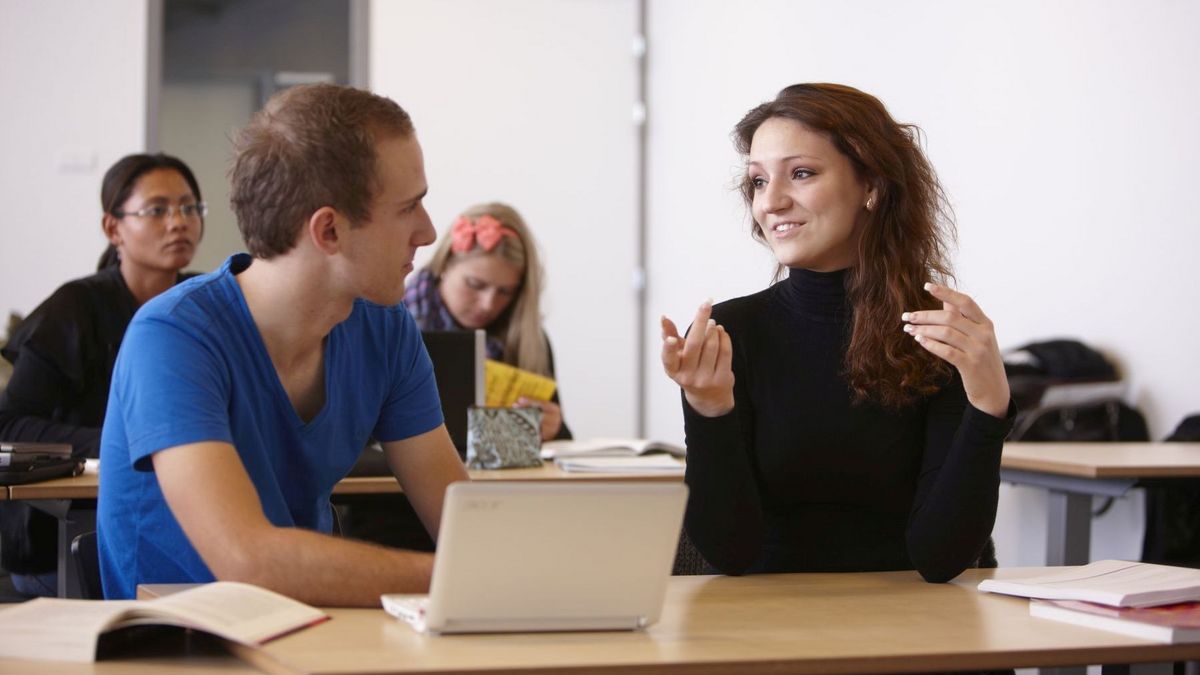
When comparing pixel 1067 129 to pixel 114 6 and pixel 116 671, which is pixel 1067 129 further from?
pixel 114 6

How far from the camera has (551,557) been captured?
1.13 m

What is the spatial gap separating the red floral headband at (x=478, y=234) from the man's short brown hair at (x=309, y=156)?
1924 mm

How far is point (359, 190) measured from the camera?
1545 millimetres

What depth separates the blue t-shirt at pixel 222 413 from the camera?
1429 mm

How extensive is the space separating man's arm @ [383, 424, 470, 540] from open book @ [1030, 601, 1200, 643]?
0.82 meters

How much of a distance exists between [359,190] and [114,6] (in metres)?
5.33

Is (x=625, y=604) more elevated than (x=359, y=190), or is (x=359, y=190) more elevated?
(x=359, y=190)

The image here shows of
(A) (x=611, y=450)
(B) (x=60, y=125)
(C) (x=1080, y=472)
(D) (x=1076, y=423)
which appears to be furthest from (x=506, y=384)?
(B) (x=60, y=125)

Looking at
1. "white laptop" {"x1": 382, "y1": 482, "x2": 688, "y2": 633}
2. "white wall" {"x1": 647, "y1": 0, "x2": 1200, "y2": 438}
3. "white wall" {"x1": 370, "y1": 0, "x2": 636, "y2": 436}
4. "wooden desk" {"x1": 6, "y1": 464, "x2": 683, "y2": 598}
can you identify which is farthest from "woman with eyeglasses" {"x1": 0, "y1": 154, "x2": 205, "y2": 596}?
"white wall" {"x1": 370, "y1": 0, "x2": 636, "y2": 436}

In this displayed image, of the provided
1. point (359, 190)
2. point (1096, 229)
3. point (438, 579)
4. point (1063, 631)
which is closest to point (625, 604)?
point (438, 579)

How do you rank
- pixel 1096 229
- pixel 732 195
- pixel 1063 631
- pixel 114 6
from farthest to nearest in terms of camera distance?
1. pixel 114 6
2. pixel 732 195
3. pixel 1096 229
4. pixel 1063 631

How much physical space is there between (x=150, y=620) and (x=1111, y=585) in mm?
994

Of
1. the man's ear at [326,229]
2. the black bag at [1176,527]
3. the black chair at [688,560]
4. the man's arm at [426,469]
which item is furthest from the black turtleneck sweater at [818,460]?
the black bag at [1176,527]

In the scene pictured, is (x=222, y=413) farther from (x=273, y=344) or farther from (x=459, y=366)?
(x=459, y=366)
